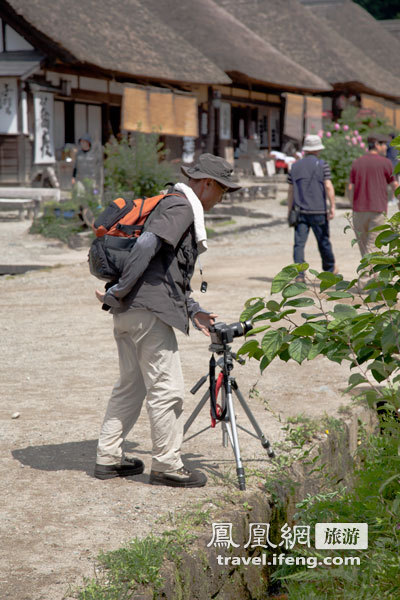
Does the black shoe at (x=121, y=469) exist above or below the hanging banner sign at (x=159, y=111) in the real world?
below

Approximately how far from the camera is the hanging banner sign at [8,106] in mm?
18297

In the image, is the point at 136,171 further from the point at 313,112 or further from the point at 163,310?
the point at 313,112

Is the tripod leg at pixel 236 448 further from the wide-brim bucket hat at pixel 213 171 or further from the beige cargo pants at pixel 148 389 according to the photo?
the wide-brim bucket hat at pixel 213 171

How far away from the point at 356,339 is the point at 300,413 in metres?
2.18

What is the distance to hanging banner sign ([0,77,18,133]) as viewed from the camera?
18.3 m

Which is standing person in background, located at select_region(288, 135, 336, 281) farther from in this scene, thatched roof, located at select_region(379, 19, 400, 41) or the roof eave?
thatched roof, located at select_region(379, 19, 400, 41)

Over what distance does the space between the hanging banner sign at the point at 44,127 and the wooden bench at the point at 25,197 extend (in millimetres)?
2671

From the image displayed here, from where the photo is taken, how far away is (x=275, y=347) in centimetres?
320

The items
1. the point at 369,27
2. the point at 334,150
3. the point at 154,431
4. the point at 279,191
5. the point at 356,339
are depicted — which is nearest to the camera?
the point at 356,339

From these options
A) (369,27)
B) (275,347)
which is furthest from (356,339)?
(369,27)

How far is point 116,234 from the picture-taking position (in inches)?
153

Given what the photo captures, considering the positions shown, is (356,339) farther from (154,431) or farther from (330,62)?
(330,62)

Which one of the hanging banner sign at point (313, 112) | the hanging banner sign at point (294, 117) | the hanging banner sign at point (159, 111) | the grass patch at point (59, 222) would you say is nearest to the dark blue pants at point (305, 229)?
the grass patch at point (59, 222)

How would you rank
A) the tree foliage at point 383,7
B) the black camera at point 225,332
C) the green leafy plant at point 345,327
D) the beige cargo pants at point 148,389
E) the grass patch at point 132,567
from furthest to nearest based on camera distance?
the tree foliage at point 383,7 → the black camera at point 225,332 → the beige cargo pants at point 148,389 → the green leafy plant at point 345,327 → the grass patch at point 132,567
